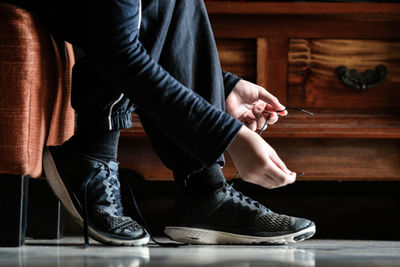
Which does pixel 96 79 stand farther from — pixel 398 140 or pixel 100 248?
pixel 398 140

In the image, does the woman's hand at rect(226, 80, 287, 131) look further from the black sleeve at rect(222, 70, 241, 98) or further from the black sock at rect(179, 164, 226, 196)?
the black sock at rect(179, 164, 226, 196)

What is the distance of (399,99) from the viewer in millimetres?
1284

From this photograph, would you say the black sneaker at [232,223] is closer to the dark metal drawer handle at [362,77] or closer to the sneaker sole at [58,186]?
the sneaker sole at [58,186]

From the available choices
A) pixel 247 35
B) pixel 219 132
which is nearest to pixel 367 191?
pixel 247 35

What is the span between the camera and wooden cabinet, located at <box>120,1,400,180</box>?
126 cm

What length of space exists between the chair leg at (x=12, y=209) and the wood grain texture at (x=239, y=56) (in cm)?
61

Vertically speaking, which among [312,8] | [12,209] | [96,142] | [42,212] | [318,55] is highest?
[312,8]

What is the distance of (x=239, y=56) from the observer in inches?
51.6

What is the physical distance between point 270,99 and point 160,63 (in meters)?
0.22

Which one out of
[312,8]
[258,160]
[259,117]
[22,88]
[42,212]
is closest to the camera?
[258,160]

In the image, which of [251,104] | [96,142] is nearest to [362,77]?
[251,104]

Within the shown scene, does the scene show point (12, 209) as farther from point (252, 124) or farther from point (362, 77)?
point (362, 77)

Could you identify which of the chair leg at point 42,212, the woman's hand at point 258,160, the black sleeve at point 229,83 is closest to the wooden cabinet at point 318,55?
the chair leg at point 42,212

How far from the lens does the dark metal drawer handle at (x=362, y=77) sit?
1.27 m
